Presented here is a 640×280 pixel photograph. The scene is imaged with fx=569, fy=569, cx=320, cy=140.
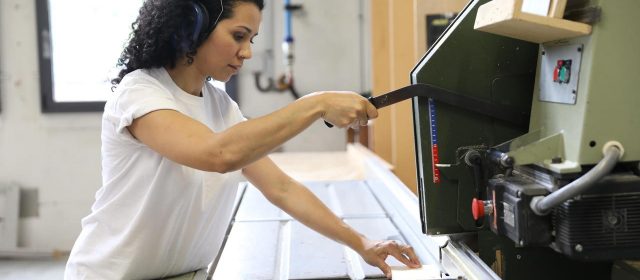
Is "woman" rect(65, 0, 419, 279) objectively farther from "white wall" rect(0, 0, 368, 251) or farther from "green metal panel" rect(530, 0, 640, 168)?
"white wall" rect(0, 0, 368, 251)

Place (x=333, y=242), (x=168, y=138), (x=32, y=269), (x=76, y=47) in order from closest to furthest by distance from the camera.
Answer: (x=168, y=138) → (x=333, y=242) → (x=32, y=269) → (x=76, y=47)

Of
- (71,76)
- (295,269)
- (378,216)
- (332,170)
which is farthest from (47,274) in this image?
(295,269)

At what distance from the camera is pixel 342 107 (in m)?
0.98

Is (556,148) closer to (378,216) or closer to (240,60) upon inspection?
(240,60)

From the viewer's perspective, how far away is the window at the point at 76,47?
3740 mm

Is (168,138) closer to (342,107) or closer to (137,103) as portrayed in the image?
(137,103)

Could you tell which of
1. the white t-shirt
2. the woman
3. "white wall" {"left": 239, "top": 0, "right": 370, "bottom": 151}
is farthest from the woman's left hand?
"white wall" {"left": 239, "top": 0, "right": 370, "bottom": 151}

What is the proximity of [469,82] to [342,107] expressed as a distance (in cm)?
27

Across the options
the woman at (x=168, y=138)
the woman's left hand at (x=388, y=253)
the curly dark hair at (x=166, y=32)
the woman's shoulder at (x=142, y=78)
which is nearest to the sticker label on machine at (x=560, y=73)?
the woman at (x=168, y=138)

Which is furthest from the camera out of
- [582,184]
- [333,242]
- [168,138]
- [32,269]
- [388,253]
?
[32,269]

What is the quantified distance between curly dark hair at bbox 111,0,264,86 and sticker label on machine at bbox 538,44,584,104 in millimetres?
559

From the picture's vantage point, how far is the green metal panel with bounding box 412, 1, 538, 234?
41.9 inches

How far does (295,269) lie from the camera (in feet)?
4.31

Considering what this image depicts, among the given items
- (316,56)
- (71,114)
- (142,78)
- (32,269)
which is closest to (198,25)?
(142,78)
